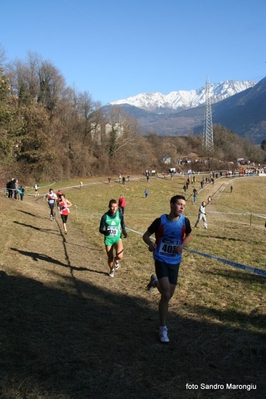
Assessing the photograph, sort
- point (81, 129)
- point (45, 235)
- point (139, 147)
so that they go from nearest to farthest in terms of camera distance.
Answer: point (45, 235), point (81, 129), point (139, 147)

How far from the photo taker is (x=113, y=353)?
4574 millimetres

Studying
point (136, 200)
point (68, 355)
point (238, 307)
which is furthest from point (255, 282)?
point (136, 200)

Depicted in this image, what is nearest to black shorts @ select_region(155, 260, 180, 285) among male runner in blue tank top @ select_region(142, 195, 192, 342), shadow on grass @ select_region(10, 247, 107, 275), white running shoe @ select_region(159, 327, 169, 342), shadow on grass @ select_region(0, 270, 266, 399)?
male runner in blue tank top @ select_region(142, 195, 192, 342)

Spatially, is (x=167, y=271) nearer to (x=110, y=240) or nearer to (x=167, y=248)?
(x=167, y=248)

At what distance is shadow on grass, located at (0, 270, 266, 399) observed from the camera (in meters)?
3.73

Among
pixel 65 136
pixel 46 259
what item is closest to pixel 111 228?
pixel 46 259

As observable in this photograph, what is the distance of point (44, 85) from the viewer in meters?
59.1

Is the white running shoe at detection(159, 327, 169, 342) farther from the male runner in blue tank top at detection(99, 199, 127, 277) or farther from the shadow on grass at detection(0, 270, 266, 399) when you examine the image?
the male runner in blue tank top at detection(99, 199, 127, 277)

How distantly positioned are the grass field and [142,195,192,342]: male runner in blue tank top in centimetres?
65

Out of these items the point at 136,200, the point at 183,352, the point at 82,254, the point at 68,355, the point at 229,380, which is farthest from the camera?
the point at 136,200

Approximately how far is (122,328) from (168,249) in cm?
164

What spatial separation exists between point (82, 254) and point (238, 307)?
6316 mm

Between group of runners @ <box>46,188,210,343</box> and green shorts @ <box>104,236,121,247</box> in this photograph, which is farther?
green shorts @ <box>104,236,121,247</box>

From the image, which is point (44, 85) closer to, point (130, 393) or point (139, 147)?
point (139, 147)
